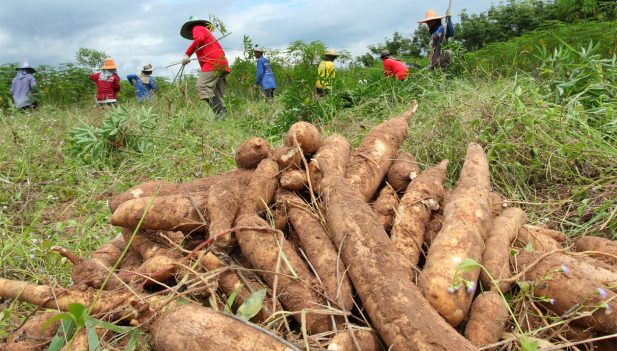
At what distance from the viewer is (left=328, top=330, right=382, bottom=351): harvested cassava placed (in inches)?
67.4

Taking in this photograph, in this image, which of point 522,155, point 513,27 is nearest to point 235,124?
point 522,155

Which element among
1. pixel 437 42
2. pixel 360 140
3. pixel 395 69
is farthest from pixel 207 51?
pixel 360 140

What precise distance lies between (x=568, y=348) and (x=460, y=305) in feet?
1.73

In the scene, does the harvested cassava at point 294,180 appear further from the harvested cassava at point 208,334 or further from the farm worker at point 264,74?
the farm worker at point 264,74

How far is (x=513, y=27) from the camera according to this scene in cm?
2014

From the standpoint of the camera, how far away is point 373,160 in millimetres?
2834

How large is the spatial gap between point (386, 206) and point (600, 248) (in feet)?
3.76

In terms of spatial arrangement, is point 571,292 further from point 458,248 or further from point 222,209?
point 222,209

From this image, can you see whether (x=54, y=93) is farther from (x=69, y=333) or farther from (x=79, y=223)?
(x=69, y=333)

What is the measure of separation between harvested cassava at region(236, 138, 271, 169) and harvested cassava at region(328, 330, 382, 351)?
1.23m

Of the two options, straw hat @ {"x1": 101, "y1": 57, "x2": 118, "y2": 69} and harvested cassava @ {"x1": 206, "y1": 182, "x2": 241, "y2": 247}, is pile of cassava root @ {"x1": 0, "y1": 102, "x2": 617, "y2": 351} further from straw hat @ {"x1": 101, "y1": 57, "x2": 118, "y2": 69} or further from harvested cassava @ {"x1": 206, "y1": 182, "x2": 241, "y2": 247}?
straw hat @ {"x1": 101, "y1": 57, "x2": 118, "y2": 69}

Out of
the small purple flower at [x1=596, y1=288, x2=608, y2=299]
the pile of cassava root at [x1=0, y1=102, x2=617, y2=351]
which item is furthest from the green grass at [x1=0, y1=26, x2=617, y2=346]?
the small purple flower at [x1=596, y1=288, x2=608, y2=299]

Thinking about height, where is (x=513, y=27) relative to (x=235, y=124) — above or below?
above

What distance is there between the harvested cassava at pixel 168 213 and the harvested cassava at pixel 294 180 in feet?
1.49
